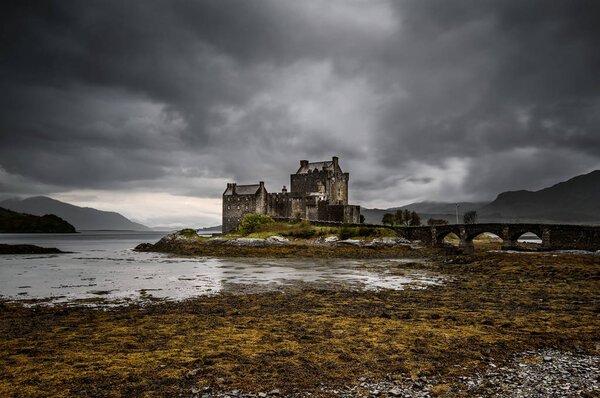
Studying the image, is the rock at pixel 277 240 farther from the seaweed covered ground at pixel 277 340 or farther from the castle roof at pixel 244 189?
the seaweed covered ground at pixel 277 340

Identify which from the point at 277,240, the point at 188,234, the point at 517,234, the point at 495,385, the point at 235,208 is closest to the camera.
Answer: the point at 495,385

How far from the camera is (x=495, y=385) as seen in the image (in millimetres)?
6047

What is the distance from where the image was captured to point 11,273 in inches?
1140

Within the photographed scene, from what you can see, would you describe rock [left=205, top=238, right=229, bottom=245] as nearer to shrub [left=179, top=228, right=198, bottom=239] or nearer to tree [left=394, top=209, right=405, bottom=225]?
shrub [left=179, top=228, right=198, bottom=239]

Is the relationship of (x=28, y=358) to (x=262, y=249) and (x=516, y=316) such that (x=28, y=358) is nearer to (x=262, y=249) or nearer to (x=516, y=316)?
(x=516, y=316)

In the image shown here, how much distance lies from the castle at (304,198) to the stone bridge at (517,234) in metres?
13.8

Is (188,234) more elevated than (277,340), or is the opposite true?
(188,234)

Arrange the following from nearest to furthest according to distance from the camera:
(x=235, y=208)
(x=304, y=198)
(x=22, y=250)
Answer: (x=22, y=250) < (x=304, y=198) < (x=235, y=208)

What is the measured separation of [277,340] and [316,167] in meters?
65.7

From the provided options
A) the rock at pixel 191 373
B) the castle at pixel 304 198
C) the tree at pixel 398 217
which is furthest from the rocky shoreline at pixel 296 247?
the rock at pixel 191 373

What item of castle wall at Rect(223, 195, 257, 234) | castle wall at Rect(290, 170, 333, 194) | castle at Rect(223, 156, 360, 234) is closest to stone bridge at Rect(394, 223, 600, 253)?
castle at Rect(223, 156, 360, 234)

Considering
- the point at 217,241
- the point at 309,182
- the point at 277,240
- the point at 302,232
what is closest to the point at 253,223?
the point at 217,241

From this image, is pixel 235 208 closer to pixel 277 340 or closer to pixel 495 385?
pixel 277 340

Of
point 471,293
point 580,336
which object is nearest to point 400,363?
point 580,336
